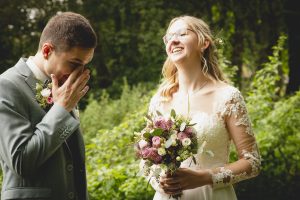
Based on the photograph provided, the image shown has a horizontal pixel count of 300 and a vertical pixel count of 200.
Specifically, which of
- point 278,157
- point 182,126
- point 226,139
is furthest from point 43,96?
point 278,157

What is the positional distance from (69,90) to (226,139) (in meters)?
1.43

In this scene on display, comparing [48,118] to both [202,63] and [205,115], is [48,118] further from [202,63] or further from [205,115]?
[202,63]

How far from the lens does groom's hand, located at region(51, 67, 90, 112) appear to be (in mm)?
2342

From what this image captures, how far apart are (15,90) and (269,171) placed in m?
4.57

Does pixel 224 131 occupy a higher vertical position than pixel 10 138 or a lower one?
lower

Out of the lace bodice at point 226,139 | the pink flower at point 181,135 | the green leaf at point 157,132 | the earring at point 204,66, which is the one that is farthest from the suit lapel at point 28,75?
the earring at point 204,66

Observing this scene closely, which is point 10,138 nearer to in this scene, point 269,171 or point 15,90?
point 15,90

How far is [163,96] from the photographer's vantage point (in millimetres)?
3734

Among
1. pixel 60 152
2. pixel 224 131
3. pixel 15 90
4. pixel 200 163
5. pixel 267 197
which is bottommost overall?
pixel 267 197

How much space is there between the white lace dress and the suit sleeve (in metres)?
1.28

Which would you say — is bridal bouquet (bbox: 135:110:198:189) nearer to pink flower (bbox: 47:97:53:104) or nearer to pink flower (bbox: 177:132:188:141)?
pink flower (bbox: 177:132:188:141)

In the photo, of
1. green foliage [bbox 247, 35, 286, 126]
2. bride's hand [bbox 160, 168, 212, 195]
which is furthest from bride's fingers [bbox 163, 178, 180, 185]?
green foliage [bbox 247, 35, 286, 126]

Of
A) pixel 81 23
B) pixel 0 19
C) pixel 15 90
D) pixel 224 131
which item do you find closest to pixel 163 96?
pixel 224 131

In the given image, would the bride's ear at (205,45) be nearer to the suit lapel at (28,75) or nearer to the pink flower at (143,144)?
the pink flower at (143,144)
